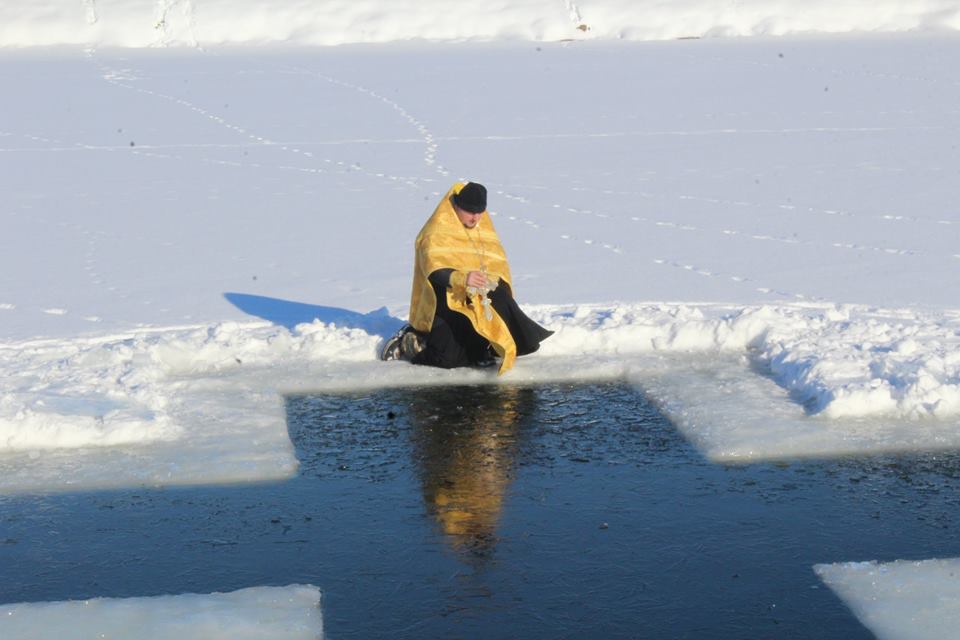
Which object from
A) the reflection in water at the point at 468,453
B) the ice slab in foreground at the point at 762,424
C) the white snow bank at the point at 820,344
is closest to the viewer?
the reflection in water at the point at 468,453

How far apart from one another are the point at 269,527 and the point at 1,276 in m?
5.47

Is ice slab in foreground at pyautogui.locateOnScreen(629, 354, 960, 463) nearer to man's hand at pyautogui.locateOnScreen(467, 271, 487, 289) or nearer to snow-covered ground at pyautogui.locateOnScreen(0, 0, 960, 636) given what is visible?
snow-covered ground at pyautogui.locateOnScreen(0, 0, 960, 636)

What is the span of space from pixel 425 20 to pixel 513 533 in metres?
21.8

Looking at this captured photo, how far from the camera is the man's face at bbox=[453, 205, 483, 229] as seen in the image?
7.84 m

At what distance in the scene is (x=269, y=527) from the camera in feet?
19.1

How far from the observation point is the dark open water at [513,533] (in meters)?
5.05

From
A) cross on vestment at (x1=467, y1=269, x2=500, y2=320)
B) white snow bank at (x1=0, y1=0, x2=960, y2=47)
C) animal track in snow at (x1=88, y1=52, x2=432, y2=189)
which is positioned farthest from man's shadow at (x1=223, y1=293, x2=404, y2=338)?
white snow bank at (x1=0, y1=0, x2=960, y2=47)

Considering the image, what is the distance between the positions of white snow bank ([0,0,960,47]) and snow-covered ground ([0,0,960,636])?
0.47 metres

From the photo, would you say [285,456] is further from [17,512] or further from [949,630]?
[949,630]

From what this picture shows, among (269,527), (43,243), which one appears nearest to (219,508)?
(269,527)

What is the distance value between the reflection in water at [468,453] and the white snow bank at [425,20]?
1917 cm

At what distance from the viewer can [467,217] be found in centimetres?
786

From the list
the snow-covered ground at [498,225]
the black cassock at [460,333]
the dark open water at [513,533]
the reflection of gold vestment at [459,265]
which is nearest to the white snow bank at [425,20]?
the snow-covered ground at [498,225]

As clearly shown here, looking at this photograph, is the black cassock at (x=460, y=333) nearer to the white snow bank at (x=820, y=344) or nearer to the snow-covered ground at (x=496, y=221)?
the snow-covered ground at (x=496, y=221)
